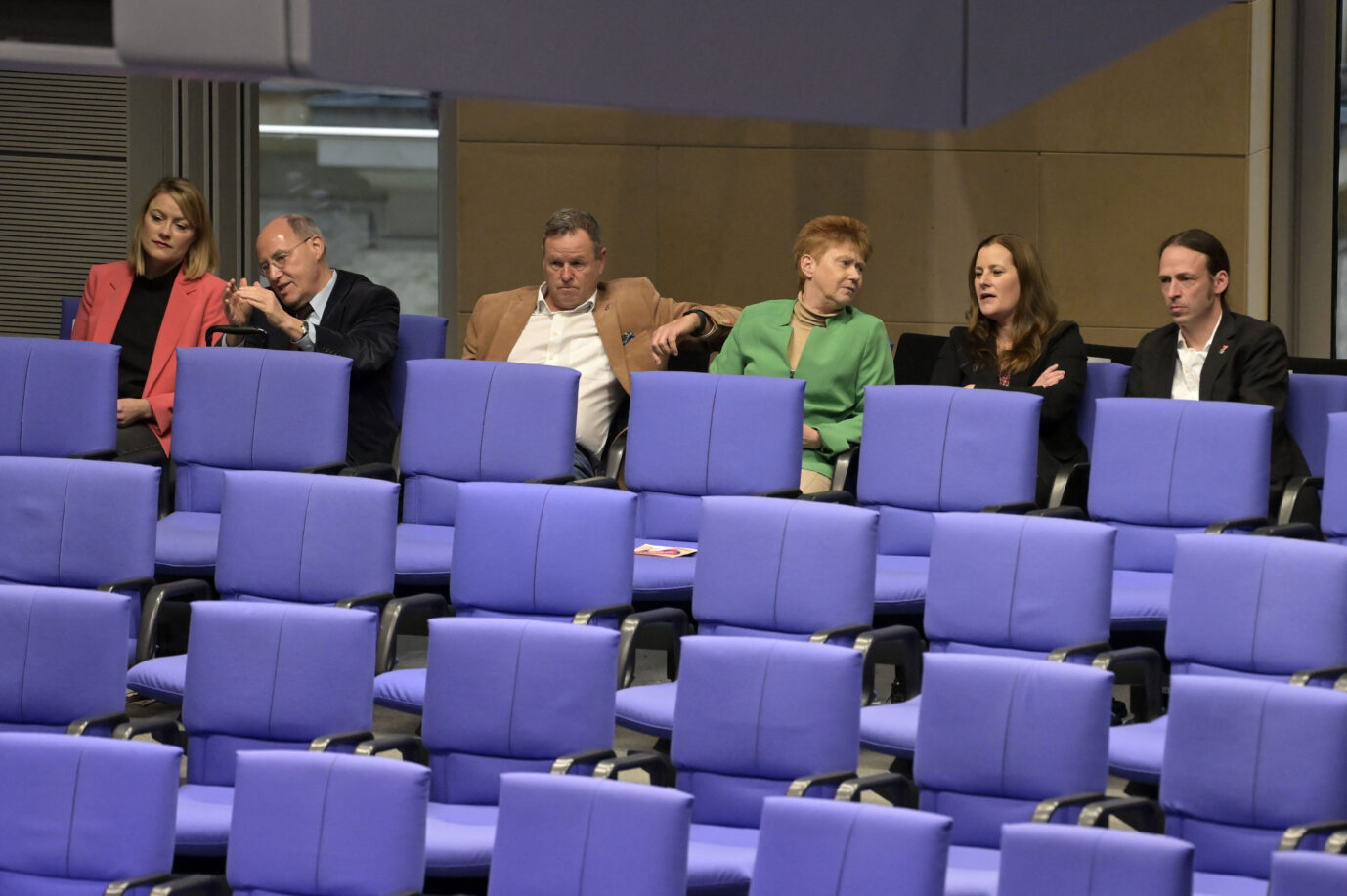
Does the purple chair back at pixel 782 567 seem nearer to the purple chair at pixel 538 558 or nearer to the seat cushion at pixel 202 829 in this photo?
the purple chair at pixel 538 558

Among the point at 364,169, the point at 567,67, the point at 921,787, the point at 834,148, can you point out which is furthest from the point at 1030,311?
the point at 567,67

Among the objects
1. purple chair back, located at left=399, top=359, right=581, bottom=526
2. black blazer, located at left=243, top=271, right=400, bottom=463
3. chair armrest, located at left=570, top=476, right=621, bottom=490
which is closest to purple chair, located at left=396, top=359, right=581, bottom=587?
purple chair back, located at left=399, top=359, right=581, bottom=526

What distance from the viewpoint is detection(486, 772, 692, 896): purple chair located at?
1.94 m

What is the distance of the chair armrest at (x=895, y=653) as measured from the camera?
272 cm

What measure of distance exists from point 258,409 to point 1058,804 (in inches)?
80.6

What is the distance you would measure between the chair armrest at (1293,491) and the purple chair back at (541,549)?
1.35 meters

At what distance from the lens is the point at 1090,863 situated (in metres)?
1.81

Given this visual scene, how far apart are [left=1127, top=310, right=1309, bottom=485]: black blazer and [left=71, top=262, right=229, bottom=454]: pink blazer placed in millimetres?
2232

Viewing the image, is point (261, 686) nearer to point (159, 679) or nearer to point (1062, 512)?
point (159, 679)

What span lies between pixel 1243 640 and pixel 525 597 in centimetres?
122

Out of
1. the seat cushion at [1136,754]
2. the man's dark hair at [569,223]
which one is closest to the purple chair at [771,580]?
the seat cushion at [1136,754]

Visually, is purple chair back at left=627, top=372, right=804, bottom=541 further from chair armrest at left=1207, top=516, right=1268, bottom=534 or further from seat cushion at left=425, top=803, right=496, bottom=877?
seat cushion at left=425, top=803, right=496, bottom=877

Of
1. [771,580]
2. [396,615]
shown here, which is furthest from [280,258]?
[771,580]

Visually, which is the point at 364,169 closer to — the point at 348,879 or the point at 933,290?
the point at 933,290
